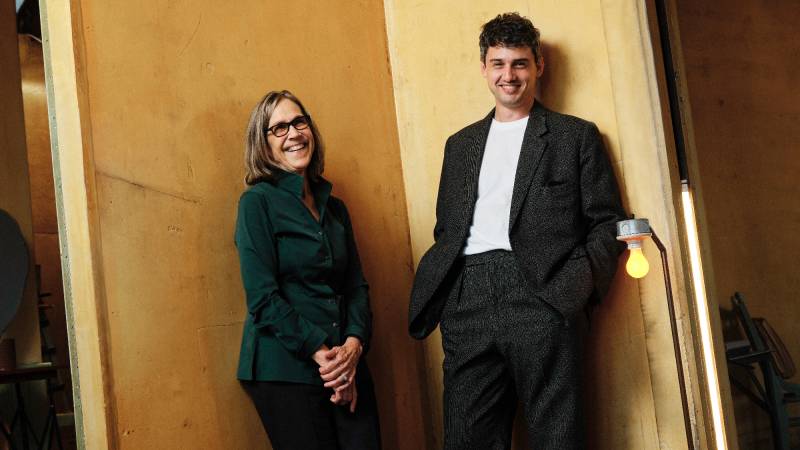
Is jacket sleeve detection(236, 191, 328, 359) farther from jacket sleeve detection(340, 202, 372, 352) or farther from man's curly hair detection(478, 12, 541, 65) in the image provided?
man's curly hair detection(478, 12, 541, 65)

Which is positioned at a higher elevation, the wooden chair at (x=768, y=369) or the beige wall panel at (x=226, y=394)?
the beige wall panel at (x=226, y=394)

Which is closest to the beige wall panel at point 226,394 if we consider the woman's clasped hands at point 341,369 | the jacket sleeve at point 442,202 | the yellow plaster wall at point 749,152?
the woman's clasped hands at point 341,369

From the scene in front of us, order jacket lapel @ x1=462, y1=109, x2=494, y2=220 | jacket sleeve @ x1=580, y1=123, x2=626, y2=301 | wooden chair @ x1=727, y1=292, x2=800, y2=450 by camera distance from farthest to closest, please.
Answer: wooden chair @ x1=727, y1=292, x2=800, y2=450 < jacket lapel @ x1=462, y1=109, x2=494, y2=220 < jacket sleeve @ x1=580, y1=123, x2=626, y2=301

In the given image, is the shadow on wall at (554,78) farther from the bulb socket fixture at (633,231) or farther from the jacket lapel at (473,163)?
the bulb socket fixture at (633,231)

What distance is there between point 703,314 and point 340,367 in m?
1.24

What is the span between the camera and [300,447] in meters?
2.79

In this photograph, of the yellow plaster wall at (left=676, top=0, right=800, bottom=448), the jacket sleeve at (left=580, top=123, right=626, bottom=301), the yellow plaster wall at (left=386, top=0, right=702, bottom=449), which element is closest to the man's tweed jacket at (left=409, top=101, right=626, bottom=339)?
the jacket sleeve at (left=580, top=123, right=626, bottom=301)

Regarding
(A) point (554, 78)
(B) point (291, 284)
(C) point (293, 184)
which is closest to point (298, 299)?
(B) point (291, 284)

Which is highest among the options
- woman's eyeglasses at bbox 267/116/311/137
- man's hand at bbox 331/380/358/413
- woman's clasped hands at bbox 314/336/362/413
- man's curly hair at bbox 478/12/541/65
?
man's curly hair at bbox 478/12/541/65

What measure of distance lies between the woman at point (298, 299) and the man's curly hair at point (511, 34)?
70 cm

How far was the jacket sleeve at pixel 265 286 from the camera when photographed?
2.77 metres

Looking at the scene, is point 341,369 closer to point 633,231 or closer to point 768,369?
point 633,231

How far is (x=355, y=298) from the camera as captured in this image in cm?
314

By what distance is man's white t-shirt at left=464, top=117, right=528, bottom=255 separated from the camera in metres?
3.02
